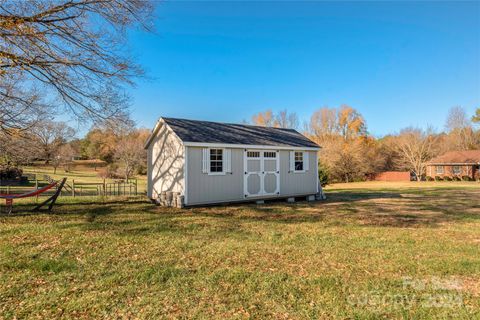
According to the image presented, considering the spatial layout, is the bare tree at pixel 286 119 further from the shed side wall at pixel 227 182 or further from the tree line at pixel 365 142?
the shed side wall at pixel 227 182

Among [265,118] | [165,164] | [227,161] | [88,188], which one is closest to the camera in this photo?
[227,161]

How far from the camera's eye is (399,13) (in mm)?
12867

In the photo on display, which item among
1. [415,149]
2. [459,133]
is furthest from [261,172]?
[459,133]

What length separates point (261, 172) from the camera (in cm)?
1262

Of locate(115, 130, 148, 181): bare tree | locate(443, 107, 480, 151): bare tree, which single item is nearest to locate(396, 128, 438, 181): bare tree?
locate(443, 107, 480, 151): bare tree

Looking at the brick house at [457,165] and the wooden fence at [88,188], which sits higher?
the brick house at [457,165]

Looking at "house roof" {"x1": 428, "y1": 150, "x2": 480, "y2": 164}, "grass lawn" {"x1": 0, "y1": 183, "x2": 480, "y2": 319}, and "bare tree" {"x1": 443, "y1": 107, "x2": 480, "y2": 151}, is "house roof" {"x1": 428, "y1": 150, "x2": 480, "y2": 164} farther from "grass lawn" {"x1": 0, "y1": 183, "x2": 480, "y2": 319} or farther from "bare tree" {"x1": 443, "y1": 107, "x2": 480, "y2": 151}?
"grass lawn" {"x1": 0, "y1": 183, "x2": 480, "y2": 319}

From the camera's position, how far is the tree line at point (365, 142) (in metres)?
36.0

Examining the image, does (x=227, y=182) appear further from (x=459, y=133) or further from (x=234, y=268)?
(x=459, y=133)

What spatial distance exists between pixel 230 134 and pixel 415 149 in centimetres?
3540

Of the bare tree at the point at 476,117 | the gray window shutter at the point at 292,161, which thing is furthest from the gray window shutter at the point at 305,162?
the bare tree at the point at 476,117

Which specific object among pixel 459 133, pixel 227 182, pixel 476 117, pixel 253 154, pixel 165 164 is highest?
pixel 476 117

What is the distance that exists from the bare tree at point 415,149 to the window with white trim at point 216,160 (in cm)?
3619

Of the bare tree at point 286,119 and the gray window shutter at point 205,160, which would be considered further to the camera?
the bare tree at point 286,119
